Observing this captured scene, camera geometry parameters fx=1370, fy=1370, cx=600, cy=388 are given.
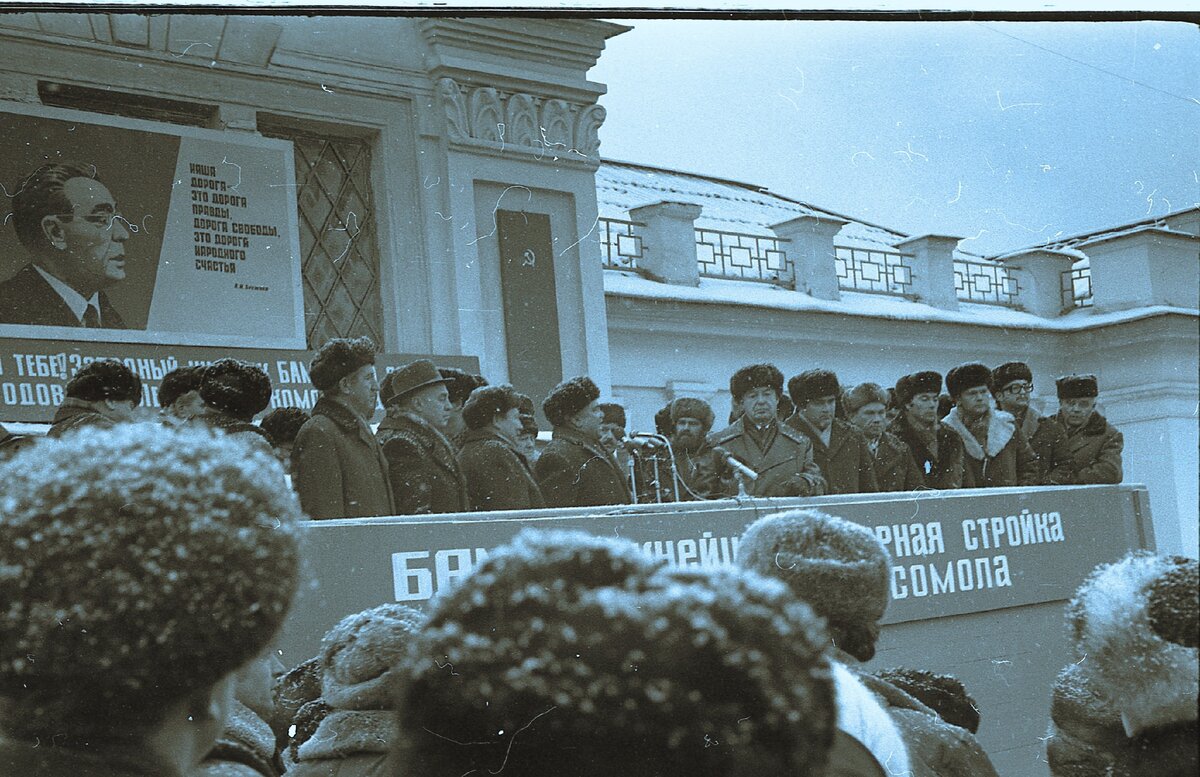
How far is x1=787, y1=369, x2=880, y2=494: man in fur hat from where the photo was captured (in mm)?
2074

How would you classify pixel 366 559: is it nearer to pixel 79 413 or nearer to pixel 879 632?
pixel 79 413

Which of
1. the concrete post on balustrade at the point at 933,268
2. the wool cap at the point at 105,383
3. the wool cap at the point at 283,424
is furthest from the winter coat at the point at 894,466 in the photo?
the wool cap at the point at 105,383

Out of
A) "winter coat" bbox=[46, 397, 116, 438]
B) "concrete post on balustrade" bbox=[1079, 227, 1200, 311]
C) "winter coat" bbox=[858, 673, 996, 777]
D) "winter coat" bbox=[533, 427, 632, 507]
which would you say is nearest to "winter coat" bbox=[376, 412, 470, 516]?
"winter coat" bbox=[533, 427, 632, 507]

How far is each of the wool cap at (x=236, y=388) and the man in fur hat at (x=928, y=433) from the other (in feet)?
3.09

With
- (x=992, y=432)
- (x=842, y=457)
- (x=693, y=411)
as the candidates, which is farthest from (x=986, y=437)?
(x=693, y=411)

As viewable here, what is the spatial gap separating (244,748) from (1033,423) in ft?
4.18

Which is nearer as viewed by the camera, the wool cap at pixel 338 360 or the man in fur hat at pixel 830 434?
the wool cap at pixel 338 360

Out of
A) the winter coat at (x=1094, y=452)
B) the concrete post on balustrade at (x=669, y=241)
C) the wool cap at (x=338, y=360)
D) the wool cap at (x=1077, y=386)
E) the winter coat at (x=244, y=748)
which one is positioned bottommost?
the winter coat at (x=244, y=748)

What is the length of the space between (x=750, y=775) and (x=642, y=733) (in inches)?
5.4

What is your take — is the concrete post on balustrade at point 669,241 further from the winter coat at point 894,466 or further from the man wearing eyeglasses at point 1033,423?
the man wearing eyeglasses at point 1033,423

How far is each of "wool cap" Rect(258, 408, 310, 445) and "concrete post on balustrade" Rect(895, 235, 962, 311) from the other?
0.98 metres

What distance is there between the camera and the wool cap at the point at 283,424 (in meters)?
1.86

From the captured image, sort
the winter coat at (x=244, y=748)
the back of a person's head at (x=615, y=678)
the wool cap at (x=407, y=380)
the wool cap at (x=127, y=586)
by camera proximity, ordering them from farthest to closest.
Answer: the wool cap at (x=407, y=380)
the winter coat at (x=244, y=748)
the wool cap at (x=127, y=586)
the back of a person's head at (x=615, y=678)

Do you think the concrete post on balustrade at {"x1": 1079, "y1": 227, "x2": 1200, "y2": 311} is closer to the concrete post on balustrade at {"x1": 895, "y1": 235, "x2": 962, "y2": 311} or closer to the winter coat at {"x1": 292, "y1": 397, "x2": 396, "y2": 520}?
the concrete post on balustrade at {"x1": 895, "y1": 235, "x2": 962, "y2": 311}
